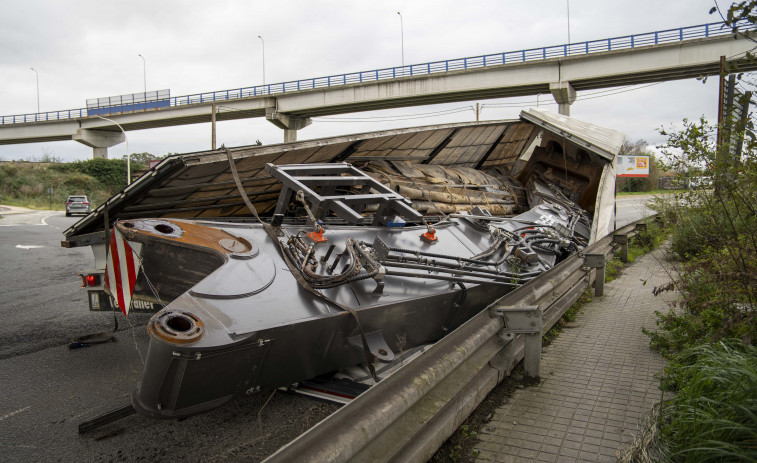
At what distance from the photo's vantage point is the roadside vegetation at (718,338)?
2.26m

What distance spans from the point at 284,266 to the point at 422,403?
1.64 meters

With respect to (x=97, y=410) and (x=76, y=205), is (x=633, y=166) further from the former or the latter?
(x=97, y=410)

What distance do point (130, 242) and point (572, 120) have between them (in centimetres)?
1024

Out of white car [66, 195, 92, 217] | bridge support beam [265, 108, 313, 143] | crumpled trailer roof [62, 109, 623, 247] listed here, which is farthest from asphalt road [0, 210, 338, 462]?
bridge support beam [265, 108, 313, 143]

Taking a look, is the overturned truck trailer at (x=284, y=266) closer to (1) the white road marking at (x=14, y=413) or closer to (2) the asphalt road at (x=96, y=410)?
(2) the asphalt road at (x=96, y=410)

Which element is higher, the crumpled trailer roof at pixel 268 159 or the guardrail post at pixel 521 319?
the crumpled trailer roof at pixel 268 159

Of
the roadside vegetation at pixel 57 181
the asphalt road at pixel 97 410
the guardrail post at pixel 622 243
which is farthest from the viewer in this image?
the roadside vegetation at pixel 57 181

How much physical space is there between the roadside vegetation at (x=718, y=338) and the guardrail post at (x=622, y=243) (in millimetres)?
4035

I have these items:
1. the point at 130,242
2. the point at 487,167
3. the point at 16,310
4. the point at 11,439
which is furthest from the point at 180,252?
the point at 487,167

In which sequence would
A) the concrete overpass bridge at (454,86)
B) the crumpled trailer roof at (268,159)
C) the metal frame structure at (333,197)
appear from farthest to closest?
the concrete overpass bridge at (454,86) → the crumpled trailer roof at (268,159) → the metal frame structure at (333,197)

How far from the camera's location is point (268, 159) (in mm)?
5590

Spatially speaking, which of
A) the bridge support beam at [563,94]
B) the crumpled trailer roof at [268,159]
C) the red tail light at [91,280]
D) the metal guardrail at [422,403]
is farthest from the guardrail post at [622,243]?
the bridge support beam at [563,94]

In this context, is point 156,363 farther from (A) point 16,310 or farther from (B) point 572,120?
(B) point 572,120

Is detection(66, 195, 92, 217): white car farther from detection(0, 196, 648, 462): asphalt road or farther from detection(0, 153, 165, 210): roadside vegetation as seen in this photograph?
detection(0, 196, 648, 462): asphalt road
